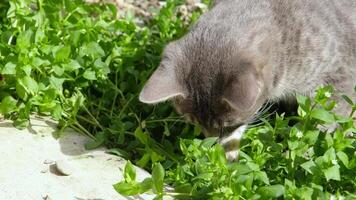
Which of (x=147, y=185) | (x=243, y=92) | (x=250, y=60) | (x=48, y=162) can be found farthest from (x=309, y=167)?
(x=48, y=162)

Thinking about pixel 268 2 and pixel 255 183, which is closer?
pixel 255 183

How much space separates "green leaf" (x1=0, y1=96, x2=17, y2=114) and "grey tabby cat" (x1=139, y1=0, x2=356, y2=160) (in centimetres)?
80

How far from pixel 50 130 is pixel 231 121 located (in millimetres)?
952

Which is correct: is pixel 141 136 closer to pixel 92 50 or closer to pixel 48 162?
pixel 48 162

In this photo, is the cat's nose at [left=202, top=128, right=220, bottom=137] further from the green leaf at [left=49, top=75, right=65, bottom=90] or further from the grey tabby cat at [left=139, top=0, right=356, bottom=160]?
the green leaf at [left=49, top=75, right=65, bottom=90]

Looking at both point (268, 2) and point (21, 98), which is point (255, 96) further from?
point (21, 98)

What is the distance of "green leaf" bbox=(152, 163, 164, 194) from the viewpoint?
2.56m

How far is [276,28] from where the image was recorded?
3.28 meters

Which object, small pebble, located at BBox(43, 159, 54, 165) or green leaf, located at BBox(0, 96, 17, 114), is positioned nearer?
small pebble, located at BBox(43, 159, 54, 165)

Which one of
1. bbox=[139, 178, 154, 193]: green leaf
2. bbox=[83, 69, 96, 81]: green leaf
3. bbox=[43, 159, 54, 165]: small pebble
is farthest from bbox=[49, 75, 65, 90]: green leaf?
bbox=[139, 178, 154, 193]: green leaf

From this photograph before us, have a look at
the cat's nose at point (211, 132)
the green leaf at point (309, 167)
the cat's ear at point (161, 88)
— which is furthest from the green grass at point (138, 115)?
the cat's ear at point (161, 88)

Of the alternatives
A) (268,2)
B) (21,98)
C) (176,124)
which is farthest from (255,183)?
(21,98)

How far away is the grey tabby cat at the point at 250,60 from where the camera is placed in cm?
284

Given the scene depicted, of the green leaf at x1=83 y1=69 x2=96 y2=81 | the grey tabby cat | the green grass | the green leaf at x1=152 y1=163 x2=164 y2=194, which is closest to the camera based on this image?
the green leaf at x1=152 y1=163 x2=164 y2=194
